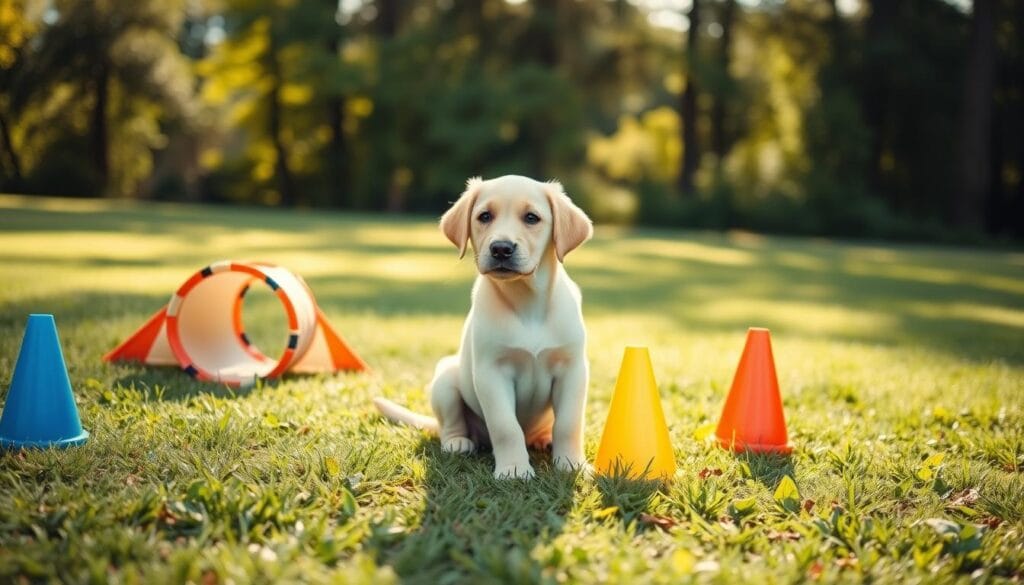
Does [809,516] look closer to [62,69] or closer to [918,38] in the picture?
[62,69]

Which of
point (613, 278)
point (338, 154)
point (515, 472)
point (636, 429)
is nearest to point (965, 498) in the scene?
point (636, 429)

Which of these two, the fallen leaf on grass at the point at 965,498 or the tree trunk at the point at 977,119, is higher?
the tree trunk at the point at 977,119

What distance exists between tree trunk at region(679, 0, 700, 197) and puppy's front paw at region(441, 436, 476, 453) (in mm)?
32978

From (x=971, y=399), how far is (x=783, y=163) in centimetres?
3015

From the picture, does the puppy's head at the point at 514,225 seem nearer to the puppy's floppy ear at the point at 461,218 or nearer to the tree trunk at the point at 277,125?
the puppy's floppy ear at the point at 461,218

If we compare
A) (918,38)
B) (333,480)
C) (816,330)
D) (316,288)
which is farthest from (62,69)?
(918,38)

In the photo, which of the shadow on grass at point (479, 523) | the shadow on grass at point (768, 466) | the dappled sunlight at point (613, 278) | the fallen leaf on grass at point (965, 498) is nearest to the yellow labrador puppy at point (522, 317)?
the shadow on grass at point (479, 523)

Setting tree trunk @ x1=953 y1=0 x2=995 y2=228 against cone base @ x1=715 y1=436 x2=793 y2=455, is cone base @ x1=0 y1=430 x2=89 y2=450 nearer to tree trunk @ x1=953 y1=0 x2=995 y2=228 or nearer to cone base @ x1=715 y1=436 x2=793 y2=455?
cone base @ x1=715 y1=436 x2=793 y2=455

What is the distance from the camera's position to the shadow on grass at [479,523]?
2.81 m

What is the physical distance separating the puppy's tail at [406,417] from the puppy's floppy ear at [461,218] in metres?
1.15

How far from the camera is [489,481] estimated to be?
149 inches

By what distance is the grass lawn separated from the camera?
290cm

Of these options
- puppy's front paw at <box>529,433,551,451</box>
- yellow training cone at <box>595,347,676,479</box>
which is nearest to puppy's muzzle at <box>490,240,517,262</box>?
yellow training cone at <box>595,347,676,479</box>

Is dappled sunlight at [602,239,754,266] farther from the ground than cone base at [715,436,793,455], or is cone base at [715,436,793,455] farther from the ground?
dappled sunlight at [602,239,754,266]
